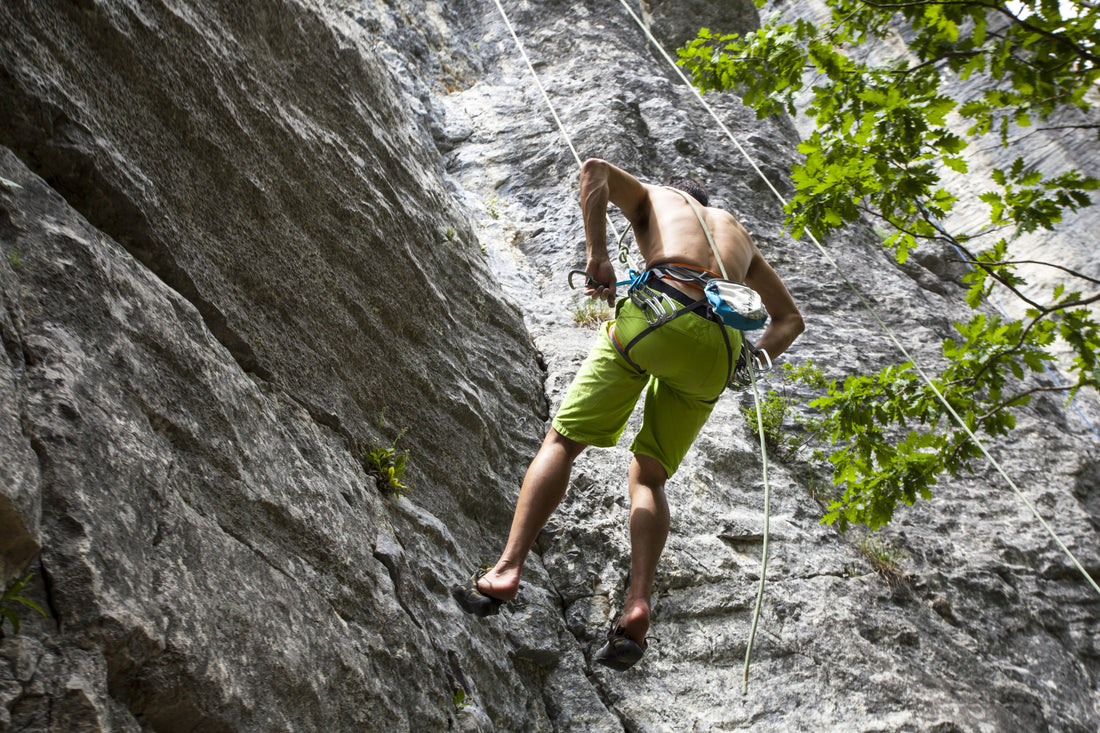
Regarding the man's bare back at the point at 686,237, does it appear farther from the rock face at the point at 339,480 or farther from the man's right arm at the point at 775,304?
the rock face at the point at 339,480

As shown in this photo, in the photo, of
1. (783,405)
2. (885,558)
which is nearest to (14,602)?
(885,558)

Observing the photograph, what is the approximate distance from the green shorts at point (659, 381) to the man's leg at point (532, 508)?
0.30ft

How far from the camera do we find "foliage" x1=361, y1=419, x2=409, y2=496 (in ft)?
10.5

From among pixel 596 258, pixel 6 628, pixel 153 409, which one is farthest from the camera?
pixel 596 258

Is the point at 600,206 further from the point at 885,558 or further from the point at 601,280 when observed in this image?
the point at 885,558

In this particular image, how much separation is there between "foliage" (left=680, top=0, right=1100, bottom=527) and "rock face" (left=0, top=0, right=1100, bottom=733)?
904 millimetres

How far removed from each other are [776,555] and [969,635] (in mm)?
1325

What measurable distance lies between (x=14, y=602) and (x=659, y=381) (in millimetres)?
2476

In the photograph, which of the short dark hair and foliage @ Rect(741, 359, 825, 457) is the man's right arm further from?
foliage @ Rect(741, 359, 825, 457)

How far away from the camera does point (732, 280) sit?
338cm

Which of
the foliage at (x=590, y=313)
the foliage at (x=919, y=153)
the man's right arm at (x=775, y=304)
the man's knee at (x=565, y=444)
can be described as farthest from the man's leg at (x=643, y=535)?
the foliage at (x=590, y=313)

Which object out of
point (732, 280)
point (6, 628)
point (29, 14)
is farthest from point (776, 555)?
point (29, 14)

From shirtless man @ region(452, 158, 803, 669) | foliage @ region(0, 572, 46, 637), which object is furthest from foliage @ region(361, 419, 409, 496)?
foliage @ region(0, 572, 46, 637)

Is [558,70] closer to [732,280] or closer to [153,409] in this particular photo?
[732,280]
